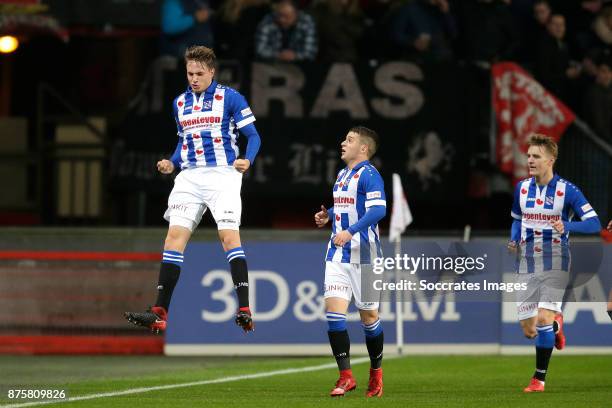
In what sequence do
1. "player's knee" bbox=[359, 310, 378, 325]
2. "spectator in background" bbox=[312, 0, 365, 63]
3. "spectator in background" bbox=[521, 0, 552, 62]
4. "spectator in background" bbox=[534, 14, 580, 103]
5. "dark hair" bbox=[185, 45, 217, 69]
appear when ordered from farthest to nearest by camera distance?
"spectator in background" bbox=[521, 0, 552, 62] → "spectator in background" bbox=[534, 14, 580, 103] → "spectator in background" bbox=[312, 0, 365, 63] → "player's knee" bbox=[359, 310, 378, 325] → "dark hair" bbox=[185, 45, 217, 69]

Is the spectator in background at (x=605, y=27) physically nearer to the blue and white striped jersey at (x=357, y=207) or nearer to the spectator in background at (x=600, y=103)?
the spectator in background at (x=600, y=103)

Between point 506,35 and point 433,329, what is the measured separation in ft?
14.2

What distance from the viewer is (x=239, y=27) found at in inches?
750

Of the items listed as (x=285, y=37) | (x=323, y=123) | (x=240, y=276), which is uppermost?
(x=285, y=37)

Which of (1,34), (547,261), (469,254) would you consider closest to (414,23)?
(469,254)

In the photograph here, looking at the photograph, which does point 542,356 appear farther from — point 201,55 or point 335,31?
point 335,31

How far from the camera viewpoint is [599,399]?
1201 centimetres

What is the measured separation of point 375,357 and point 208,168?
2.03 meters

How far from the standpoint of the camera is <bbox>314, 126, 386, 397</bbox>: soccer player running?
39.2 feet

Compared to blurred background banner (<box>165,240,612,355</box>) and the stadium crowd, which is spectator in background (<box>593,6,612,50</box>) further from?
blurred background banner (<box>165,240,612,355</box>)

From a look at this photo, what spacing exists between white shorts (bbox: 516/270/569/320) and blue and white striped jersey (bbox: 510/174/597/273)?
6 centimetres

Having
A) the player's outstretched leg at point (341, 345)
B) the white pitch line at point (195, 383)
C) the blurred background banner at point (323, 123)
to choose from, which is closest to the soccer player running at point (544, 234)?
the player's outstretched leg at point (341, 345)

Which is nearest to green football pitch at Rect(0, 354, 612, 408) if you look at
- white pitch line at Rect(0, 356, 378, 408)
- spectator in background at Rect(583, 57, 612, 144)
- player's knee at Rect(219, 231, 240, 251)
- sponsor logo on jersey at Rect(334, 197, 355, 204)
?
white pitch line at Rect(0, 356, 378, 408)

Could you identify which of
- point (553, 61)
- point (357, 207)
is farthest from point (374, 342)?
point (553, 61)
